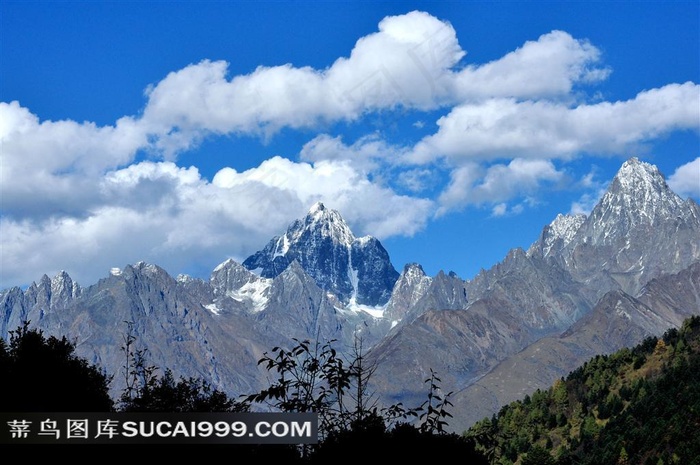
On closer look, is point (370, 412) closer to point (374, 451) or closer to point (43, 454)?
point (374, 451)

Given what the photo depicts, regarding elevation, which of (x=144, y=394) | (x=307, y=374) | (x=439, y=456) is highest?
(x=144, y=394)

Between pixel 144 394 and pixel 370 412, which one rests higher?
pixel 144 394

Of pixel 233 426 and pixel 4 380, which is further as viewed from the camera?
pixel 4 380

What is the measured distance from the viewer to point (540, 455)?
522 feet

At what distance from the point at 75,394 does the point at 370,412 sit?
97.6ft

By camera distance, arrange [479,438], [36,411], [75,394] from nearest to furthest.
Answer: [479,438] < [36,411] < [75,394]

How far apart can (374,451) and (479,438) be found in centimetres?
453

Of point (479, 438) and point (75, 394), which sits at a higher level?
point (75, 394)

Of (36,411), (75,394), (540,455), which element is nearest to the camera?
(36,411)

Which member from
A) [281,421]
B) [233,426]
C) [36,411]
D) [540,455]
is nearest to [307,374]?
[281,421]

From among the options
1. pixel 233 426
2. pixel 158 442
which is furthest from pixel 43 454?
pixel 233 426

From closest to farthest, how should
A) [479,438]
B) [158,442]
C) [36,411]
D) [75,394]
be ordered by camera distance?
[479,438]
[158,442]
[36,411]
[75,394]

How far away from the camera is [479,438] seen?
125ft

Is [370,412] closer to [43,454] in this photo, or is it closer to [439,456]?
[439,456]
